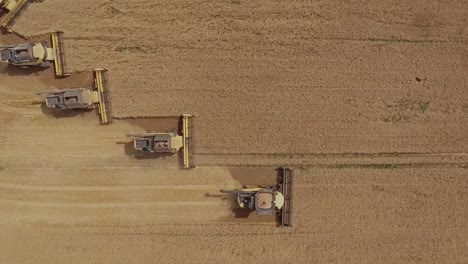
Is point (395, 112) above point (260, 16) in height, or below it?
below

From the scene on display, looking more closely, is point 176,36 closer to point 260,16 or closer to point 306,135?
Result: point 260,16

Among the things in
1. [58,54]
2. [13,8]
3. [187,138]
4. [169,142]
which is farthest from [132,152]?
[13,8]

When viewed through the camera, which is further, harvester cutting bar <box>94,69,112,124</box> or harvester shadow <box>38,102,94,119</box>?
harvester shadow <box>38,102,94,119</box>

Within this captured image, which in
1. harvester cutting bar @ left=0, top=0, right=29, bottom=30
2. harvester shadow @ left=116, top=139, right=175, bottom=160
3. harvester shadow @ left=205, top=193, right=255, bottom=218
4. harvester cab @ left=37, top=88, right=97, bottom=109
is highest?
harvester cutting bar @ left=0, top=0, right=29, bottom=30

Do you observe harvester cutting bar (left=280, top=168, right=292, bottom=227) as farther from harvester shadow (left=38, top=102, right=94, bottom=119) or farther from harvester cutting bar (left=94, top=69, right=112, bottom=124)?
harvester shadow (left=38, top=102, right=94, bottom=119)

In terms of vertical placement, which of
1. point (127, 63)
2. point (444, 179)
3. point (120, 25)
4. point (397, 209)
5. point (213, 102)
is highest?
point (120, 25)

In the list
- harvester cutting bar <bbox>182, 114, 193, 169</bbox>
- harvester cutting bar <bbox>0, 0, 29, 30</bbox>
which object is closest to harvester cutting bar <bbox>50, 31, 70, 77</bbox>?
harvester cutting bar <bbox>0, 0, 29, 30</bbox>

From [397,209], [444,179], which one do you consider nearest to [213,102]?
[397,209]

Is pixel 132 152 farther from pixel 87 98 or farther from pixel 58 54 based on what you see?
pixel 58 54
